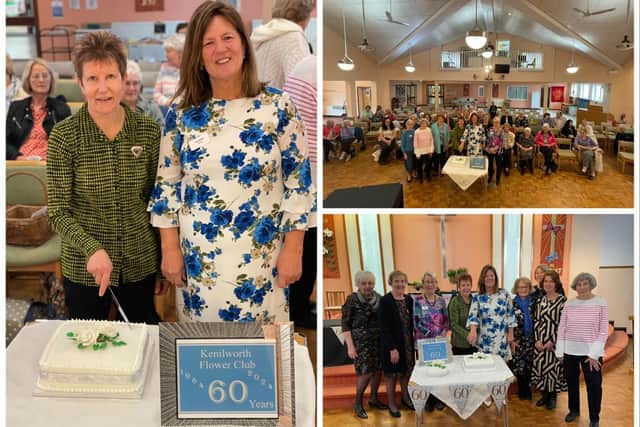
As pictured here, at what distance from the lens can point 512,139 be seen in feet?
5.94

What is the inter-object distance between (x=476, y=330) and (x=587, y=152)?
75 centimetres

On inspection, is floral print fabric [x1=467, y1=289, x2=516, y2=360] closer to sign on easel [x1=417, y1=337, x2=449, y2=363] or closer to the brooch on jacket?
sign on easel [x1=417, y1=337, x2=449, y2=363]

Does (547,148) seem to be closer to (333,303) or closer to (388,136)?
(388,136)

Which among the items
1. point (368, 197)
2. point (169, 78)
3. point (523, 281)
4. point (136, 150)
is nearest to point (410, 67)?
point (368, 197)

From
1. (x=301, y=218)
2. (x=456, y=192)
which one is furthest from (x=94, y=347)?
(x=456, y=192)

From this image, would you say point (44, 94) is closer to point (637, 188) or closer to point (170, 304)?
point (170, 304)

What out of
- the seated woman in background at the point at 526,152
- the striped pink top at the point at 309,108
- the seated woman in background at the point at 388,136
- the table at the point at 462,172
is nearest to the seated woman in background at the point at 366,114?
the seated woman in background at the point at 388,136

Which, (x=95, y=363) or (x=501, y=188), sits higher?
(x=501, y=188)

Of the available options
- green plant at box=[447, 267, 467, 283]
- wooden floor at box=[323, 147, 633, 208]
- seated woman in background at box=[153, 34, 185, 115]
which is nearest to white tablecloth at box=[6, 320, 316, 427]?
wooden floor at box=[323, 147, 633, 208]

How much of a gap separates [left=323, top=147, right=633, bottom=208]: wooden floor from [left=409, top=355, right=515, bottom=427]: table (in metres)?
0.61

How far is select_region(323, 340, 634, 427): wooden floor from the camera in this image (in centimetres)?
210

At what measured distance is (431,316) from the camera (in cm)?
229

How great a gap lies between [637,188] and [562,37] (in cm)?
44

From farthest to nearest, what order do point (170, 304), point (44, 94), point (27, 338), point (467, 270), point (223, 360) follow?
point (44, 94)
point (170, 304)
point (467, 270)
point (27, 338)
point (223, 360)
